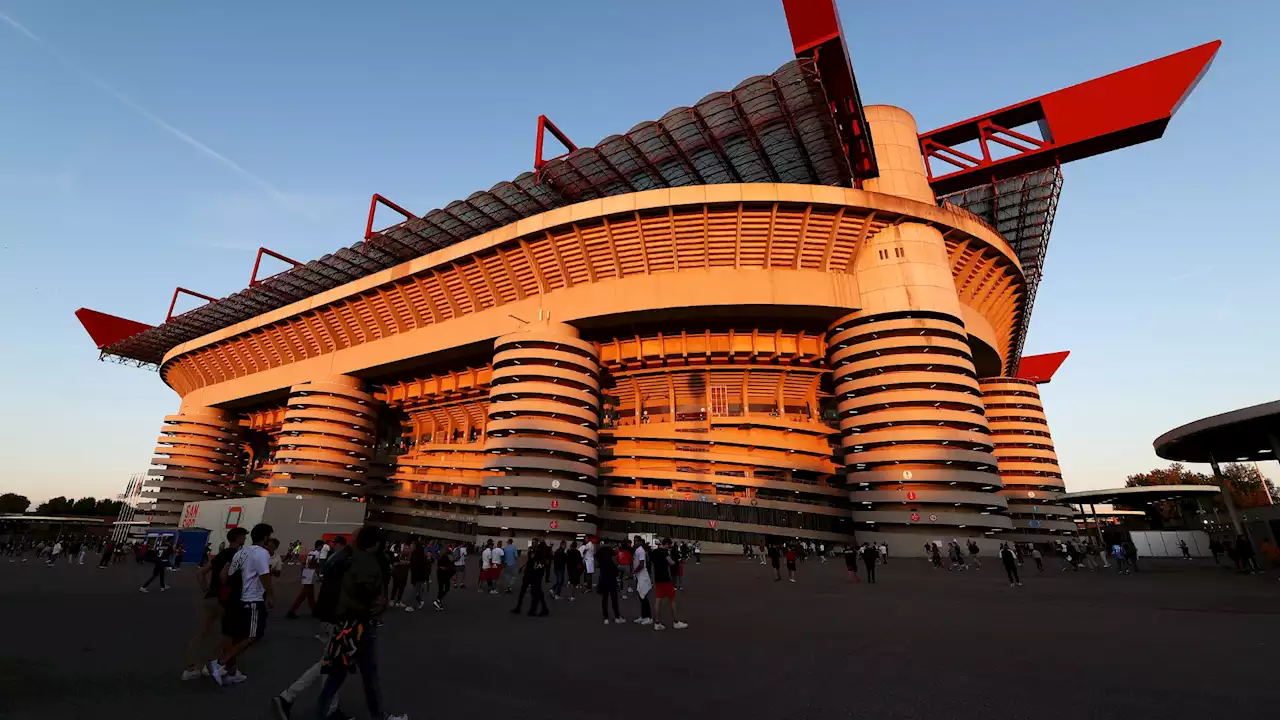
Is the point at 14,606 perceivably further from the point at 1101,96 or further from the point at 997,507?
the point at 1101,96

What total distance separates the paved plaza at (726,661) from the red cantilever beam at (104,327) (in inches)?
2974

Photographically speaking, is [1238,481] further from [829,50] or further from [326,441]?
[326,441]

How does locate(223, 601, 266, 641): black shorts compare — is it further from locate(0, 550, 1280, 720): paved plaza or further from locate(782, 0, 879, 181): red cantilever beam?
locate(782, 0, 879, 181): red cantilever beam

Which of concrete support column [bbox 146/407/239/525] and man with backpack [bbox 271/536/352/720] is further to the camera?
concrete support column [bbox 146/407/239/525]

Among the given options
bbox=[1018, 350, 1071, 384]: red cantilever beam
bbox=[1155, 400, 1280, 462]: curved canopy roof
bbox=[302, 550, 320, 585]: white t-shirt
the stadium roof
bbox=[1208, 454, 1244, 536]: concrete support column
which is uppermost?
the stadium roof

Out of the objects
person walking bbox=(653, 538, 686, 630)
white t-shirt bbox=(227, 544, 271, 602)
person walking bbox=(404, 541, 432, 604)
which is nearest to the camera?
white t-shirt bbox=(227, 544, 271, 602)

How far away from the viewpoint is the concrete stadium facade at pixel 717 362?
36.3 metres

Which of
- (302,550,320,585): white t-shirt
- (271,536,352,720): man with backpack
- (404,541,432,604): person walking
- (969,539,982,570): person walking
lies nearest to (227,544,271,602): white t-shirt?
(271,536,352,720): man with backpack

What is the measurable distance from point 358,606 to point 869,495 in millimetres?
35690

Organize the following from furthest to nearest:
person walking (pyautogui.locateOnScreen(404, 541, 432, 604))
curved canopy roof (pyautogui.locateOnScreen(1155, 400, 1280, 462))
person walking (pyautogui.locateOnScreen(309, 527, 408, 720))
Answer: curved canopy roof (pyautogui.locateOnScreen(1155, 400, 1280, 462)), person walking (pyautogui.locateOnScreen(404, 541, 432, 604)), person walking (pyautogui.locateOnScreen(309, 527, 408, 720))

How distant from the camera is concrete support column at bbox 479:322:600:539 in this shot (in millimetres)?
38250

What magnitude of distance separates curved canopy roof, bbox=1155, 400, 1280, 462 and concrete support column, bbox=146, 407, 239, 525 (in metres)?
79.6

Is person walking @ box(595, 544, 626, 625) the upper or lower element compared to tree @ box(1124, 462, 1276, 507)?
lower

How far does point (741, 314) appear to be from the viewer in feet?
128
